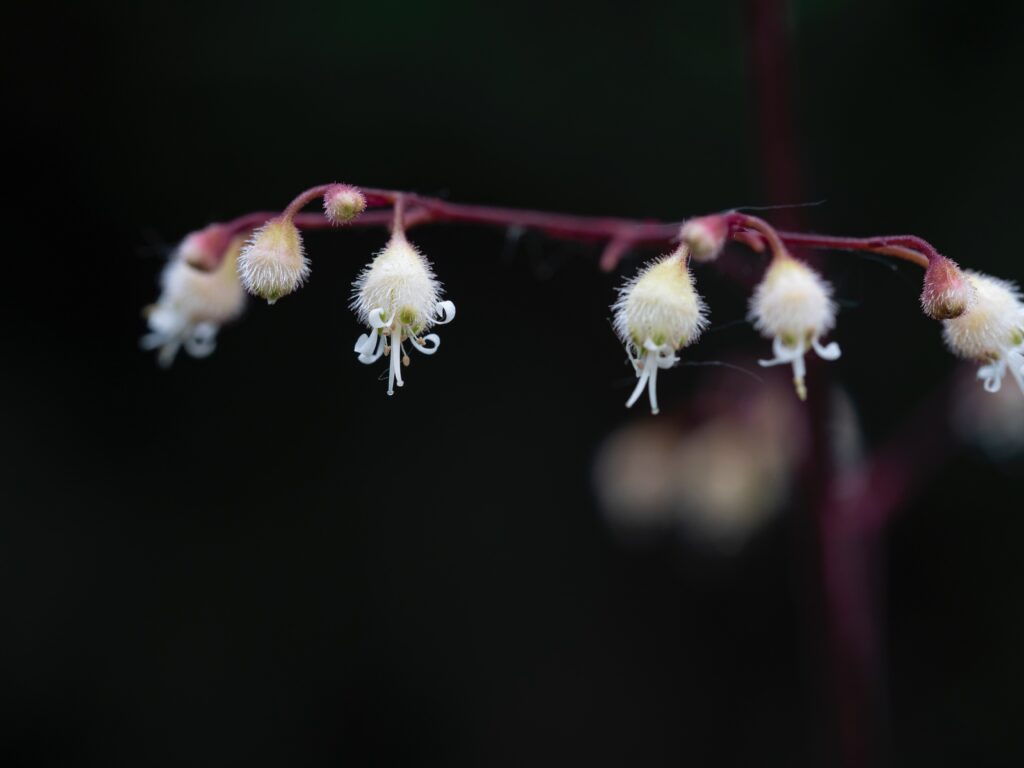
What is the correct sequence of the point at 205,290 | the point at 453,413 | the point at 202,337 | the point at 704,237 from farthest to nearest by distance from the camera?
the point at 453,413
the point at 202,337
the point at 205,290
the point at 704,237

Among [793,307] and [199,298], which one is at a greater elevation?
[199,298]

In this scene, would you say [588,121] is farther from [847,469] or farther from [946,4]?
[847,469]

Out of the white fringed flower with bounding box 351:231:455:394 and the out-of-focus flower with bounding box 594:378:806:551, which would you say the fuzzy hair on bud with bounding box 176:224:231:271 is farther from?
the out-of-focus flower with bounding box 594:378:806:551

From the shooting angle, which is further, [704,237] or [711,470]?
[711,470]

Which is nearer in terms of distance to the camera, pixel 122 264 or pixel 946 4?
pixel 946 4

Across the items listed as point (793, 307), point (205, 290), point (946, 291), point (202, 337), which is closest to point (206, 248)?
point (205, 290)

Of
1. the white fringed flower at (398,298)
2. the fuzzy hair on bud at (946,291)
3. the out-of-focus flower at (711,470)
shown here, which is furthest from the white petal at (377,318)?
the out-of-focus flower at (711,470)

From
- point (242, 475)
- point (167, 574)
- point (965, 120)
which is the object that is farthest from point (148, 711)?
point (965, 120)

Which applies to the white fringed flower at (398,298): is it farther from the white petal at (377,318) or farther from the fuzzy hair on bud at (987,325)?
the fuzzy hair on bud at (987,325)

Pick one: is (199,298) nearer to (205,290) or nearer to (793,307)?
(205,290)
